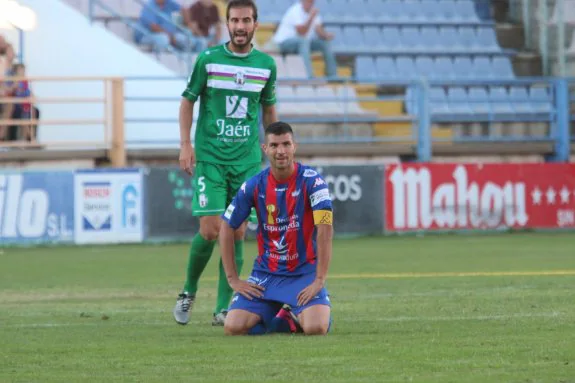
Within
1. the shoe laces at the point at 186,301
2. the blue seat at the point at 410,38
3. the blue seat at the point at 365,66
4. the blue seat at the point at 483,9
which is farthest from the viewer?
the blue seat at the point at 483,9

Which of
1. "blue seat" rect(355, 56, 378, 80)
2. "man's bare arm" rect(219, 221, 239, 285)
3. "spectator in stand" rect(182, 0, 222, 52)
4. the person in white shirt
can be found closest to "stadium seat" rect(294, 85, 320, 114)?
the person in white shirt

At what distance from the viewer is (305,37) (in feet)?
82.0

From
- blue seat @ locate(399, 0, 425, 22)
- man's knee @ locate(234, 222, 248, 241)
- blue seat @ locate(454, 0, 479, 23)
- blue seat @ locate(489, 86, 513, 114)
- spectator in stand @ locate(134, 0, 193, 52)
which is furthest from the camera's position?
blue seat @ locate(454, 0, 479, 23)

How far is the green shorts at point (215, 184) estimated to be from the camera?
9641 millimetres

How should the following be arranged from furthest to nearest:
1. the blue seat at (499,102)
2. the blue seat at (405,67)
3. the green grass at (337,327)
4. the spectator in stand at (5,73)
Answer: the blue seat at (405,67)
the blue seat at (499,102)
the spectator in stand at (5,73)
the green grass at (337,327)

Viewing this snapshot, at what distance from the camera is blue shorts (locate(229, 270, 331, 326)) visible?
Answer: 28.1 feet

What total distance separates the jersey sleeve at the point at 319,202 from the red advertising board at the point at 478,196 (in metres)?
12.9

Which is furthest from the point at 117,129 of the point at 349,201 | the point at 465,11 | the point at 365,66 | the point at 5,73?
the point at 465,11

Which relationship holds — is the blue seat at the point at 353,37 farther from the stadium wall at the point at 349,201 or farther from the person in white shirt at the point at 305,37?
the stadium wall at the point at 349,201

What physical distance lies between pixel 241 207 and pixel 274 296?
59cm

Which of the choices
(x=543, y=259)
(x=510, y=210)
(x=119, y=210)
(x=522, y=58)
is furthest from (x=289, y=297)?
(x=522, y=58)

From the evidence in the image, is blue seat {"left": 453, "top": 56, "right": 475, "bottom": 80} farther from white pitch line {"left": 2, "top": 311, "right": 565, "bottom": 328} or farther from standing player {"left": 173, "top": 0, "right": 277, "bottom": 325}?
white pitch line {"left": 2, "top": 311, "right": 565, "bottom": 328}

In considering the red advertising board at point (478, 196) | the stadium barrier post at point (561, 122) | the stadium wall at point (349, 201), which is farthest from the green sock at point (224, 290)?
the stadium barrier post at point (561, 122)

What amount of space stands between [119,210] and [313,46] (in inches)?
260
